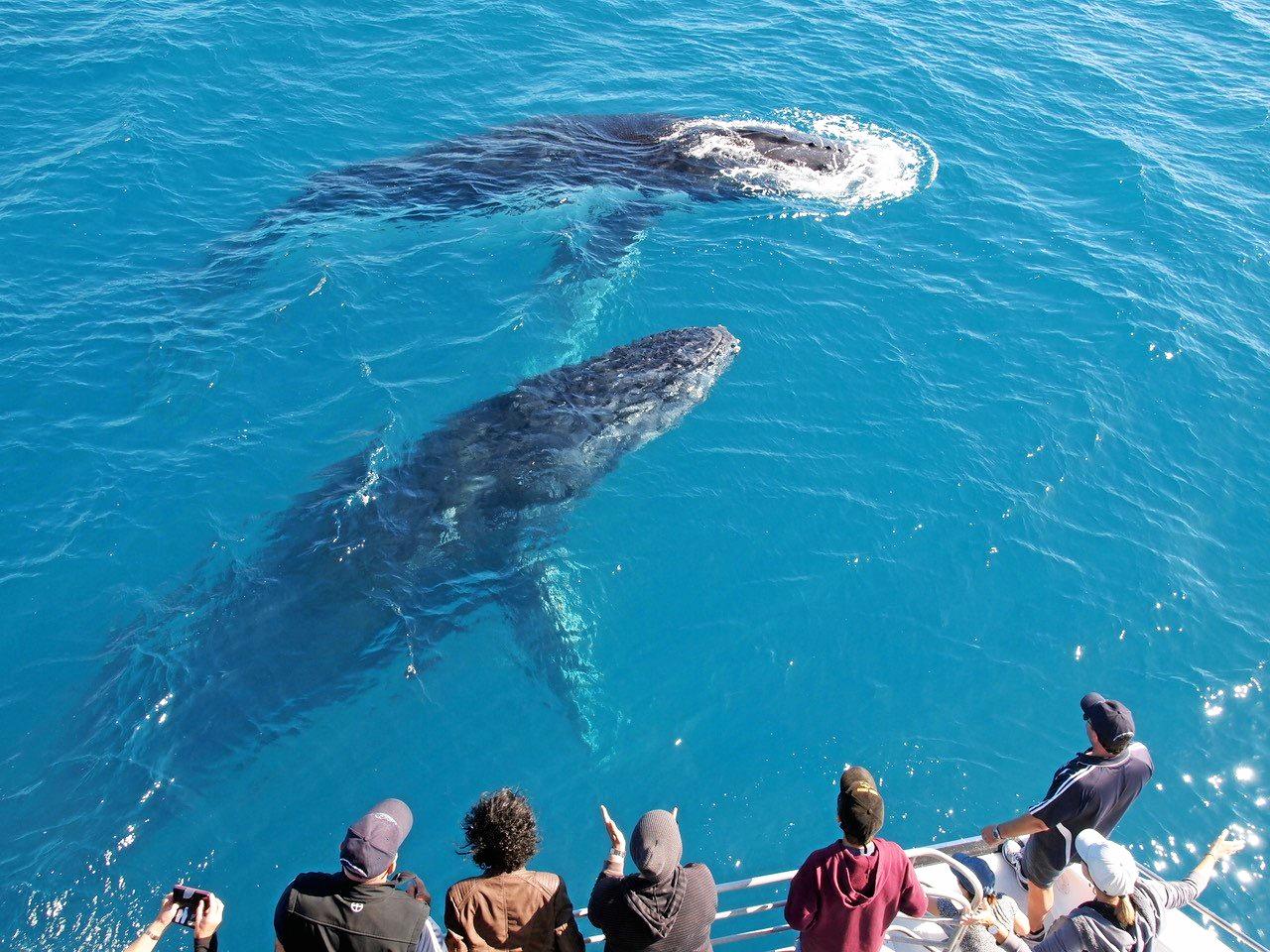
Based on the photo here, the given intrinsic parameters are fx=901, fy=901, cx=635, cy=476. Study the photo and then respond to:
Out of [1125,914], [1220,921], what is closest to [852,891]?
[1125,914]

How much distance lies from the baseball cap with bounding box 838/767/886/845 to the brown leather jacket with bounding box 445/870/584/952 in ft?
7.30

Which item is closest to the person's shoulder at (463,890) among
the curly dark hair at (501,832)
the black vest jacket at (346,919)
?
the curly dark hair at (501,832)

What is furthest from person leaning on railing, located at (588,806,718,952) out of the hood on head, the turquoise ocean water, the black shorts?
the turquoise ocean water

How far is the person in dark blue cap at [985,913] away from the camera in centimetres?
762

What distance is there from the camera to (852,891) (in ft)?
23.1

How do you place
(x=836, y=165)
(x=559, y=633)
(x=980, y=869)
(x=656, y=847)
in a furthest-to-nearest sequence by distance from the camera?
(x=836, y=165) < (x=559, y=633) < (x=980, y=869) < (x=656, y=847)

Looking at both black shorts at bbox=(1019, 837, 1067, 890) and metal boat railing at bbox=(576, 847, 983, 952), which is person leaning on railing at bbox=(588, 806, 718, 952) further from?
black shorts at bbox=(1019, 837, 1067, 890)

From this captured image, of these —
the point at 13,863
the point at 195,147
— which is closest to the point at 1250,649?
the point at 13,863

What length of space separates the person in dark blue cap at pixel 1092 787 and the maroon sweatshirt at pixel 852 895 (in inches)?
84.2

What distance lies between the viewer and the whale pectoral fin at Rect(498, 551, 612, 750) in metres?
13.3

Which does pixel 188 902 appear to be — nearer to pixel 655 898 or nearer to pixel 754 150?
pixel 655 898

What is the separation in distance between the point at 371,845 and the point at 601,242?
17.3 meters

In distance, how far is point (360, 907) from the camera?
6.70m

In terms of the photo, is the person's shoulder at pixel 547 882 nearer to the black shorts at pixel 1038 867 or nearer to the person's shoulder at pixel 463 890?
the person's shoulder at pixel 463 890
